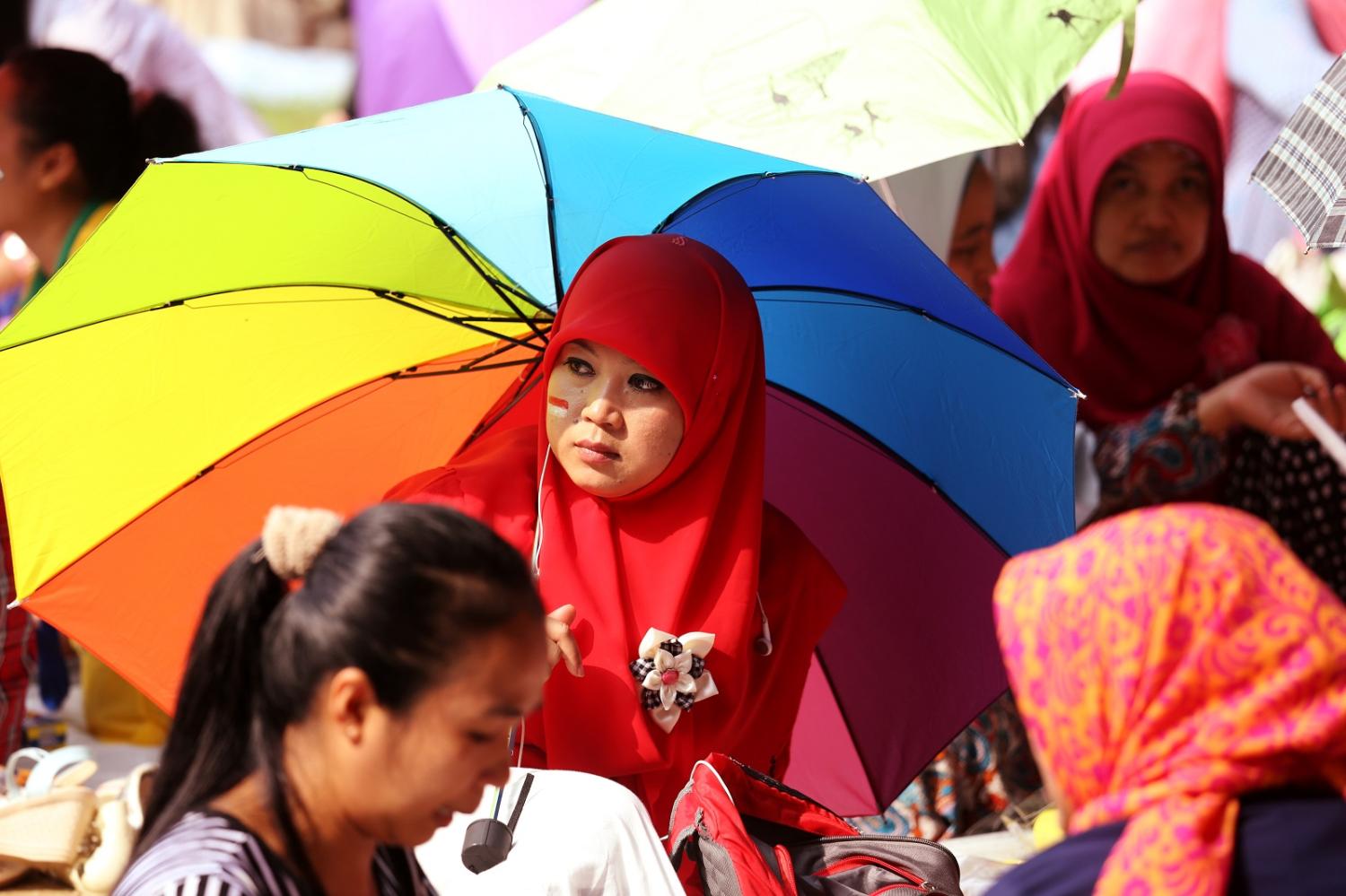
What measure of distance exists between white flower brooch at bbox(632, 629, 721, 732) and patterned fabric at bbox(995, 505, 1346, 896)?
1024 mm

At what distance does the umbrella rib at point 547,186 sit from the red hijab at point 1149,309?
1857 millimetres

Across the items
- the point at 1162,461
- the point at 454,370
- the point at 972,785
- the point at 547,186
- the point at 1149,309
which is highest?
the point at 547,186

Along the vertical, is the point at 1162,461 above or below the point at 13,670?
above

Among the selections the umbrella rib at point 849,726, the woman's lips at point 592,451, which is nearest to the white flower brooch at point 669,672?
the woman's lips at point 592,451

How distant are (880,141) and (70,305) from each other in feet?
5.05

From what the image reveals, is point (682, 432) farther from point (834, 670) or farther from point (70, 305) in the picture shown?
point (70, 305)

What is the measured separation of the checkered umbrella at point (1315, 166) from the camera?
2.95m

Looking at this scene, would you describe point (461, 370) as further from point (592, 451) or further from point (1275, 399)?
point (1275, 399)

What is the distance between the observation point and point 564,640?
9.12 feet

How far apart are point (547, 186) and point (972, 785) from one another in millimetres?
2037

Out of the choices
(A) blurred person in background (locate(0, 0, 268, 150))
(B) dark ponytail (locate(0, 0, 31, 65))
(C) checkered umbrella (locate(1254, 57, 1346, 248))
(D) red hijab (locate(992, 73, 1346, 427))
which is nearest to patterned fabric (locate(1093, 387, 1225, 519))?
(D) red hijab (locate(992, 73, 1346, 427))

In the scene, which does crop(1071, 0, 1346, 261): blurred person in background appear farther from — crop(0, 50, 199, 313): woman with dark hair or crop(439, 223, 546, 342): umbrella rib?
crop(0, 50, 199, 313): woman with dark hair

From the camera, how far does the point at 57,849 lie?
3.71 meters

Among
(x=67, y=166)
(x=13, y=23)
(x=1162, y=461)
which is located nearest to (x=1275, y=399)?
(x=1162, y=461)
